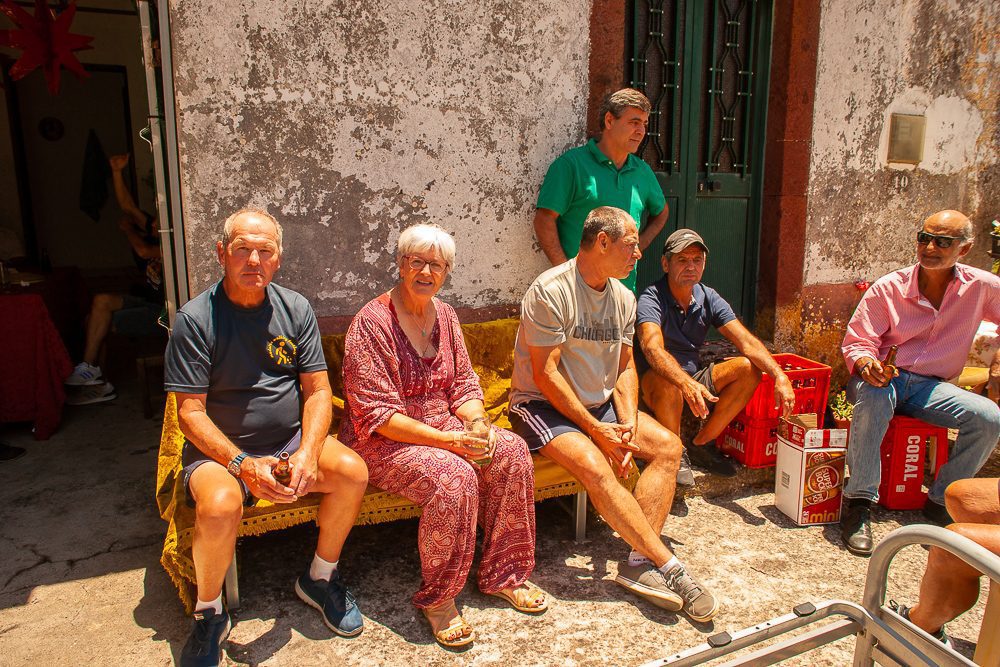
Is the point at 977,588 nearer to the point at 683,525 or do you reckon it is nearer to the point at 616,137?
the point at 683,525

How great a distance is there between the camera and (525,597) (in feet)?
9.68

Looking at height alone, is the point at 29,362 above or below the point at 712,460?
above

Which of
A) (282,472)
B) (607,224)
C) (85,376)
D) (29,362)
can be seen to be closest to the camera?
(282,472)

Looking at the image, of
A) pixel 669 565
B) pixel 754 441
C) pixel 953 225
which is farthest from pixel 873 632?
pixel 953 225

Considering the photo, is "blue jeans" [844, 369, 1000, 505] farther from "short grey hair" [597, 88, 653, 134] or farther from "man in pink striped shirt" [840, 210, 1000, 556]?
"short grey hair" [597, 88, 653, 134]

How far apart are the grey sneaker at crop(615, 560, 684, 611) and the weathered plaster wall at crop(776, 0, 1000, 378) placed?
9.12ft

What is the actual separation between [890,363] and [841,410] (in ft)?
2.75

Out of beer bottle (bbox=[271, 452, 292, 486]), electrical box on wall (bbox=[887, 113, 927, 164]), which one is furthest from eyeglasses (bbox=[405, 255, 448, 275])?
electrical box on wall (bbox=[887, 113, 927, 164])

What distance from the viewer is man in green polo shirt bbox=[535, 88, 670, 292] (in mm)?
3971

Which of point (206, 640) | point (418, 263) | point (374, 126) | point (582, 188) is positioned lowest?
point (206, 640)

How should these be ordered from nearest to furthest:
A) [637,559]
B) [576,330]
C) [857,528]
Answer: [637,559], [576,330], [857,528]

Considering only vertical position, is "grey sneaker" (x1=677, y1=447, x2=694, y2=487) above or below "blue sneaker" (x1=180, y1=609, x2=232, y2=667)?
above

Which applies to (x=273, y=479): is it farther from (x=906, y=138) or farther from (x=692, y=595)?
(x=906, y=138)

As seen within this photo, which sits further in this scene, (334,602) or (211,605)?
(334,602)
